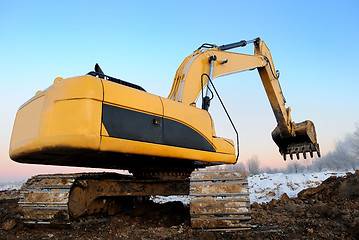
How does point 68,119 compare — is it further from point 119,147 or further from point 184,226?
point 184,226

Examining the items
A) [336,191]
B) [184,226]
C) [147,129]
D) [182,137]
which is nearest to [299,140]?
[336,191]

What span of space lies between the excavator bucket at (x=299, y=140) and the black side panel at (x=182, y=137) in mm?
5006

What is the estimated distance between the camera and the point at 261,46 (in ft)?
24.4

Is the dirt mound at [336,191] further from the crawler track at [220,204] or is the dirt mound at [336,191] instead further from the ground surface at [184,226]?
the crawler track at [220,204]

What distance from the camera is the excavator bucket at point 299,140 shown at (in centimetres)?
784

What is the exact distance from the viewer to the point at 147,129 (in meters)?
3.28

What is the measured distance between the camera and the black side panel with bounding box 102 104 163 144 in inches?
117

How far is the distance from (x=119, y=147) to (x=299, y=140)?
6785mm

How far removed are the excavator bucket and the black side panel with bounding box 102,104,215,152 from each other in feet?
16.8

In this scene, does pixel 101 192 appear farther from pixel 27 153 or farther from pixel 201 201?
pixel 201 201

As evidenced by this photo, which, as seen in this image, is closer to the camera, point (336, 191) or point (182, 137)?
point (182, 137)

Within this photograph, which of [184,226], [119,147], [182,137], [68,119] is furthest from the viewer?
[182,137]

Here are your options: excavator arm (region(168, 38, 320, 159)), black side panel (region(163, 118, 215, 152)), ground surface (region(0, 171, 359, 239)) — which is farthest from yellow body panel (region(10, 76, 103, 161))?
excavator arm (region(168, 38, 320, 159))

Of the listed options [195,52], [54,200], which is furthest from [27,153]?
[195,52]
